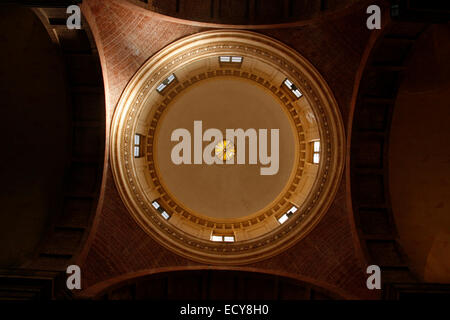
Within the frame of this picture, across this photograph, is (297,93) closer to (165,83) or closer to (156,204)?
(165,83)

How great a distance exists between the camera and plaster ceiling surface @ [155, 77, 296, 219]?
20.1 metres

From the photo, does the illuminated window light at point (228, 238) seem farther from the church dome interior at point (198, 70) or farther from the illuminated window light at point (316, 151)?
the illuminated window light at point (316, 151)

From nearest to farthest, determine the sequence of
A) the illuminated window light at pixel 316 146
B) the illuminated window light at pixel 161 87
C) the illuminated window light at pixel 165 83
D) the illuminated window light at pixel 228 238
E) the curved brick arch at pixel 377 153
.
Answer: the curved brick arch at pixel 377 153 < the illuminated window light at pixel 165 83 < the illuminated window light at pixel 161 87 < the illuminated window light at pixel 316 146 < the illuminated window light at pixel 228 238

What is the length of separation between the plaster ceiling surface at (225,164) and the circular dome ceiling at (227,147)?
0.06 meters

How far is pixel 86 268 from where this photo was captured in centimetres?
Result: 1500

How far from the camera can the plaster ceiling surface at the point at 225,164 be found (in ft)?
66.1

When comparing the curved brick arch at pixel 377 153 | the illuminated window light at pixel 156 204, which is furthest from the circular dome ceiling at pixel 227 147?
the curved brick arch at pixel 377 153

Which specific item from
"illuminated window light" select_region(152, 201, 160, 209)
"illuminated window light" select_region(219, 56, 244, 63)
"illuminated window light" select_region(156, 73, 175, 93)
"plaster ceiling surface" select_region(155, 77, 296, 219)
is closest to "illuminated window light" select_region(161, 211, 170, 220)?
"illuminated window light" select_region(152, 201, 160, 209)

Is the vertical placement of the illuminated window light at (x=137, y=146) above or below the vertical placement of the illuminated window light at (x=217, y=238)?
above

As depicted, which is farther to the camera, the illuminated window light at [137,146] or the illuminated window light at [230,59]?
the illuminated window light at [137,146]

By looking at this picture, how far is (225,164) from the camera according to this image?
2209 cm

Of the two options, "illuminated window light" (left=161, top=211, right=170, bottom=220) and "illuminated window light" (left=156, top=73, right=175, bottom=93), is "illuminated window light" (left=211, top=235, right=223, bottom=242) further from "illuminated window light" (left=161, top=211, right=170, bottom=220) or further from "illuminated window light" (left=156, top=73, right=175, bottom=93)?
"illuminated window light" (left=156, top=73, right=175, bottom=93)

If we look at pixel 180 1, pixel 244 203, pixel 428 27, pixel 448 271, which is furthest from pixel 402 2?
pixel 244 203

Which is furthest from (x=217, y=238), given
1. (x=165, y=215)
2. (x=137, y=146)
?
(x=137, y=146)
